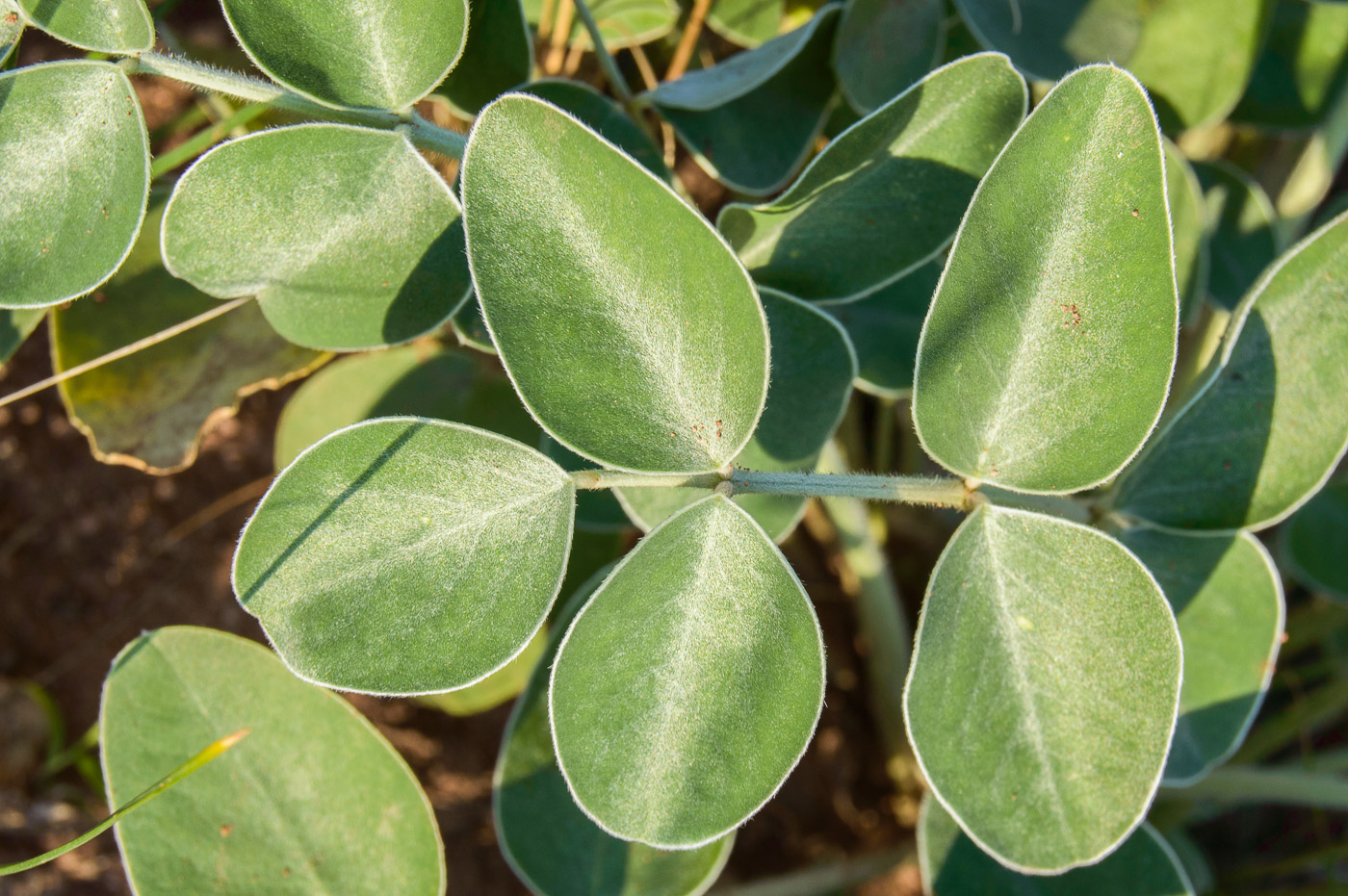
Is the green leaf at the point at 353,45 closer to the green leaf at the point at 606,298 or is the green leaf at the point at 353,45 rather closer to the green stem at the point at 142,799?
the green leaf at the point at 606,298

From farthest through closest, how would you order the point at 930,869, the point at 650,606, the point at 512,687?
the point at 512,687 → the point at 930,869 → the point at 650,606

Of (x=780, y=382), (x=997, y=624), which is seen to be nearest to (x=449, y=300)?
(x=780, y=382)

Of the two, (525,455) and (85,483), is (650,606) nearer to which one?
(525,455)

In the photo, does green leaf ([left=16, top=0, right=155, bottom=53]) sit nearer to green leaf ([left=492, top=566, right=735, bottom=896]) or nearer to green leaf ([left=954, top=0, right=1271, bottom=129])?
green leaf ([left=492, top=566, right=735, bottom=896])

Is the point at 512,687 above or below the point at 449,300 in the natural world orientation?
below

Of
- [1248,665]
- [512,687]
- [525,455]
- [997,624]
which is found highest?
[525,455]

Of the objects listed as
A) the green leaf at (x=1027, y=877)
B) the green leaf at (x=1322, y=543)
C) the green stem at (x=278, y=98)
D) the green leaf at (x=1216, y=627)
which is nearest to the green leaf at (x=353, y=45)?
the green stem at (x=278, y=98)

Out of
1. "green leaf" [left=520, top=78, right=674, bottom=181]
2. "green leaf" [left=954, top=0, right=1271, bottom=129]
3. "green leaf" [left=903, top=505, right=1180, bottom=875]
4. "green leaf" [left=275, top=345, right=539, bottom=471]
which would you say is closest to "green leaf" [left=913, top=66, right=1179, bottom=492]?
"green leaf" [left=903, top=505, right=1180, bottom=875]

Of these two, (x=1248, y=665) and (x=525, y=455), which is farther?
(x=1248, y=665)
